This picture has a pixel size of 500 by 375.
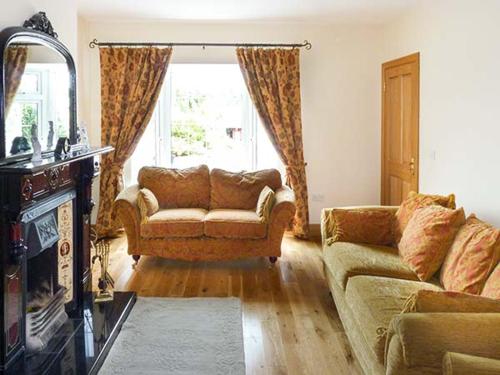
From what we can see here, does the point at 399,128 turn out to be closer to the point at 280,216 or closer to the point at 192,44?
the point at 280,216

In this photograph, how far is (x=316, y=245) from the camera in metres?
5.88

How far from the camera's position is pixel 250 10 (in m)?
5.45

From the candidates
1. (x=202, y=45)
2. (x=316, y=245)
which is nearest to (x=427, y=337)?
(x=316, y=245)

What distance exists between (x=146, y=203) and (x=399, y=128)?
297cm

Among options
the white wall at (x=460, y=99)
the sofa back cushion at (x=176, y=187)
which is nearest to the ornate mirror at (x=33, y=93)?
the sofa back cushion at (x=176, y=187)

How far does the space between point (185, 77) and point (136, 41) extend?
73 centimetres

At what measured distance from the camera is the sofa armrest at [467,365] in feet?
5.38

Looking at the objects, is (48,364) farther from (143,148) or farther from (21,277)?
(143,148)

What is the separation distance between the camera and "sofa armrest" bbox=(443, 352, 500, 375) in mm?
1641

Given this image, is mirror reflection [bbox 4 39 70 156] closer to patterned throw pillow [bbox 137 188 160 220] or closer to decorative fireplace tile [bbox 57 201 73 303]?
decorative fireplace tile [bbox 57 201 73 303]

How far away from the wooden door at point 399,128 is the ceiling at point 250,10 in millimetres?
613

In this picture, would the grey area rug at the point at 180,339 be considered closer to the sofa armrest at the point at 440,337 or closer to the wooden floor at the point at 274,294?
the wooden floor at the point at 274,294

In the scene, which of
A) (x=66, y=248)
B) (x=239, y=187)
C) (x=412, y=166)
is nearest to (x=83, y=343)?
(x=66, y=248)

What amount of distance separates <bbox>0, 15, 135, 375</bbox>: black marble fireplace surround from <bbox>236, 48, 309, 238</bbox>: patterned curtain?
272 centimetres
